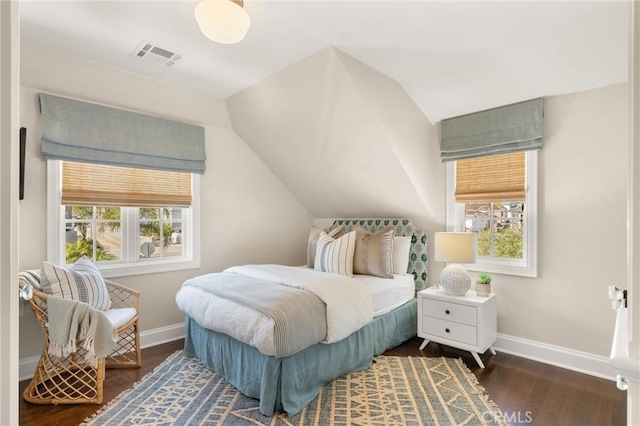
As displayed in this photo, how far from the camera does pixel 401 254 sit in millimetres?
3359

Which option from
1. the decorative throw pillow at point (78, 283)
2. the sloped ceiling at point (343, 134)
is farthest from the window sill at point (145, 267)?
the sloped ceiling at point (343, 134)

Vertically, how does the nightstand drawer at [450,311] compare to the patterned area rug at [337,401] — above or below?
above

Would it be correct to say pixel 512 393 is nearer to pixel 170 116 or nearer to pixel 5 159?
pixel 5 159

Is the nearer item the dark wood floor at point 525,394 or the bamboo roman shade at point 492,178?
the dark wood floor at point 525,394

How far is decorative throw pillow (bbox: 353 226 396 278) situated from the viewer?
10.4 ft

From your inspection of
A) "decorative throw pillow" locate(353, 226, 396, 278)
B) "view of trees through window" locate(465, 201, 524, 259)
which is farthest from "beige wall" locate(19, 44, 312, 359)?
"view of trees through window" locate(465, 201, 524, 259)

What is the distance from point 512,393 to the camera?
220 cm

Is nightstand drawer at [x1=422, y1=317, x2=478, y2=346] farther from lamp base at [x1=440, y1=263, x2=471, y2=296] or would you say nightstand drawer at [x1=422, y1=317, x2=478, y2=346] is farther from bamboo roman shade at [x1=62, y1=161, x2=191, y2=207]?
bamboo roman shade at [x1=62, y1=161, x2=191, y2=207]

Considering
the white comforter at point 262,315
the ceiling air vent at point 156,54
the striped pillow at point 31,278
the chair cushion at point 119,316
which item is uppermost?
the ceiling air vent at point 156,54

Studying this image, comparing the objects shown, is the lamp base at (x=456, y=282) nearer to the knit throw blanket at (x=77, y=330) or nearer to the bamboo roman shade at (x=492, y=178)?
the bamboo roman shade at (x=492, y=178)

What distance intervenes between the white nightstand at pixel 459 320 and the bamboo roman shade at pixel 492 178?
2.94 ft

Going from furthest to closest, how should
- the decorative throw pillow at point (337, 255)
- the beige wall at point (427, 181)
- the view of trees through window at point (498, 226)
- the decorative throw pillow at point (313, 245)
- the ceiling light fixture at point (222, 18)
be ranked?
the decorative throw pillow at point (313, 245) < the decorative throw pillow at point (337, 255) < the view of trees through window at point (498, 226) < the beige wall at point (427, 181) < the ceiling light fixture at point (222, 18)

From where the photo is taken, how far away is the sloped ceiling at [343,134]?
8.50 feet

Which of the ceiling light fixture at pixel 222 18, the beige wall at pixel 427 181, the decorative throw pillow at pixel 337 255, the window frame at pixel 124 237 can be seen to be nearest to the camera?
the ceiling light fixture at pixel 222 18
